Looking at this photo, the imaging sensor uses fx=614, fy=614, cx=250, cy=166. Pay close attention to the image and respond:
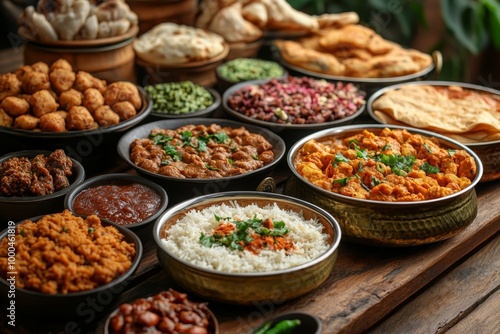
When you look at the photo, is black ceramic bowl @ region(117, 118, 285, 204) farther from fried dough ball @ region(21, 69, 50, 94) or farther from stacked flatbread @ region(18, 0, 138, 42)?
stacked flatbread @ region(18, 0, 138, 42)

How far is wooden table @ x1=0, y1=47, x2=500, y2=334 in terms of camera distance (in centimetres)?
221

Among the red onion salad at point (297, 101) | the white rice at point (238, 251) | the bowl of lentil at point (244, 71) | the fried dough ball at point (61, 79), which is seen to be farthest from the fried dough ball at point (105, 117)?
the bowl of lentil at point (244, 71)

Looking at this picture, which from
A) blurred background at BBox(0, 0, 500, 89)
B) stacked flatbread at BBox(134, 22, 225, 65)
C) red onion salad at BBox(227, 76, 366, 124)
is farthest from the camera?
blurred background at BBox(0, 0, 500, 89)

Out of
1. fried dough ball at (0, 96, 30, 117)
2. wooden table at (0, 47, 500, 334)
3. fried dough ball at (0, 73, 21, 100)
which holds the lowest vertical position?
wooden table at (0, 47, 500, 334)

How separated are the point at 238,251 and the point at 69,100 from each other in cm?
141

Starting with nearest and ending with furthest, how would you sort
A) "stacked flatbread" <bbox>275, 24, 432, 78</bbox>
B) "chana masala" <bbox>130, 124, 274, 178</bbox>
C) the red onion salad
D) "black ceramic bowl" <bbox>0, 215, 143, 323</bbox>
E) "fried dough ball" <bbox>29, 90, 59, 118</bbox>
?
1. "black ceramic bowl" <bbox>0, 215, 143, 323</bbox>
2. "chana masala" <bbox>130, 124, 274, 178</bbox>
3. "fried dough ball" <bbox>29, 90, 59, 118</bbox>
4. the red onion salad
5. "stacked flatbread" <bbox>275, 24, 432, 78</bbox>

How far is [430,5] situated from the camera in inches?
239

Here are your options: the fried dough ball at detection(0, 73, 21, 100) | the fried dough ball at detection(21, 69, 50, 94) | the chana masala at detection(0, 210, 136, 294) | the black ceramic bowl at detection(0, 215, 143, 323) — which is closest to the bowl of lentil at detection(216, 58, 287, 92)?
→ the fried dough ball at detection(21, 69, 50, 94)

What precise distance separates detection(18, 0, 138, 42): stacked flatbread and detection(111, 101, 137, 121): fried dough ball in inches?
22.2

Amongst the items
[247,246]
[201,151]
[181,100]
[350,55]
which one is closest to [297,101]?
[181,100]

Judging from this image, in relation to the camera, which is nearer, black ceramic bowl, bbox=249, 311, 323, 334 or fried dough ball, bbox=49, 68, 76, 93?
black ceramic bowl, bbox=249, 311, 323, 334

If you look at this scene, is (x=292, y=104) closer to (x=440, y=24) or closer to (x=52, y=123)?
(x=52, y=123)

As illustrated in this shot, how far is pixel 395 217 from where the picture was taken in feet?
8.31

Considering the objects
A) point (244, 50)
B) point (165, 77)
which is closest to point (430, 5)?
point (244, 50)
